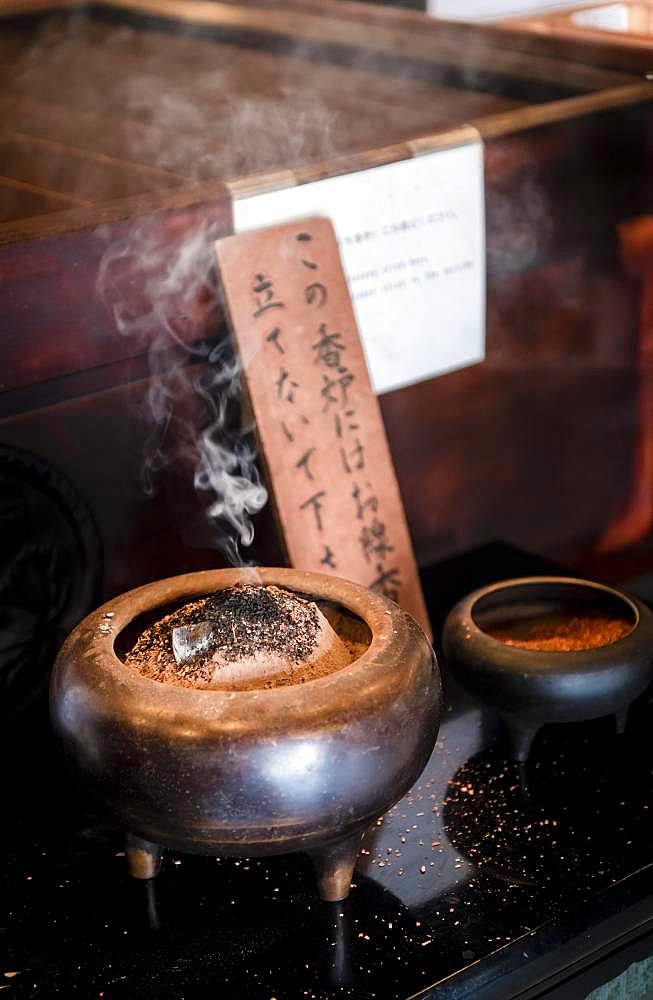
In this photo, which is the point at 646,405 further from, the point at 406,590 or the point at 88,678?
the point at 88,678

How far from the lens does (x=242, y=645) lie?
5.76ft

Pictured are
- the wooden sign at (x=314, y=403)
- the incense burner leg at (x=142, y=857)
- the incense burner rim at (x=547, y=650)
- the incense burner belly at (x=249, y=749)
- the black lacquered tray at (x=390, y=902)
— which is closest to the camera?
the incense burner belly at (x=249, y=749)

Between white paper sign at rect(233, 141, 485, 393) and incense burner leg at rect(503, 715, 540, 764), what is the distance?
0.80m

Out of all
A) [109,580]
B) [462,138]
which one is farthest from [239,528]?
[462,138]

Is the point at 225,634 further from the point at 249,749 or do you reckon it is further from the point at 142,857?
the point at 142,857

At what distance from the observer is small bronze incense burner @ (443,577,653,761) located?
203cm

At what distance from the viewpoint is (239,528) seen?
8.48 feet

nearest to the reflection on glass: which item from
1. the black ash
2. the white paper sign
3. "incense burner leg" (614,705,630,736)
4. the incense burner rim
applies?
the white paper sign

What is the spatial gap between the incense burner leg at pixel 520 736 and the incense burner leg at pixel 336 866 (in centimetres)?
42

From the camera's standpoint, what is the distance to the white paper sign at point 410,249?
7.91 ft

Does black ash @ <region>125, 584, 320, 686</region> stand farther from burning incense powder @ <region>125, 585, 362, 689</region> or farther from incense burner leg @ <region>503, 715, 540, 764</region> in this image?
incense burner leg @ <region>503, 715, 540, 764</region>

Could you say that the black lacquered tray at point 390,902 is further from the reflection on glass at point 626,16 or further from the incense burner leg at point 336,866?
the reflection on glass at point 626,16

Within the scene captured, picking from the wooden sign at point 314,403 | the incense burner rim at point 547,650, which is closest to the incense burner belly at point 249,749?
the incense burner rim at point 547,650

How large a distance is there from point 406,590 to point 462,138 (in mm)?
891
